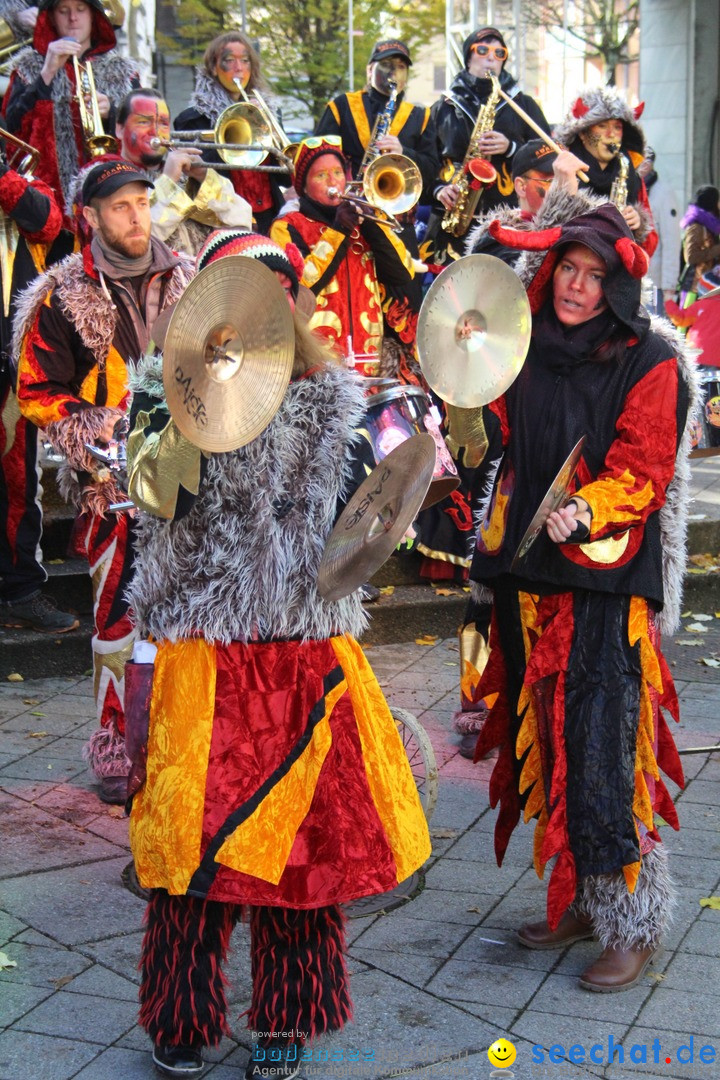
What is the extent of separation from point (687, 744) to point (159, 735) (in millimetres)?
2825

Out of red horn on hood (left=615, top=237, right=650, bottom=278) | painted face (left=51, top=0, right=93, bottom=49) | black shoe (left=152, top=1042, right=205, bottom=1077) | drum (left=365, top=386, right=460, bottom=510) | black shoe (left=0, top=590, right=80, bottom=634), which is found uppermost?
painted face (left=51, top=0, right=93, bottom=49)

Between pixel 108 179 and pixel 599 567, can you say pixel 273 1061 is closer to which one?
pixel 599 567

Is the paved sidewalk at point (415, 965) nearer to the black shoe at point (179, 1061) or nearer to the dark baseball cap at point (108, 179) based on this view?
the black shoe at point (179, 1061)

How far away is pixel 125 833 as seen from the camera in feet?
15.0

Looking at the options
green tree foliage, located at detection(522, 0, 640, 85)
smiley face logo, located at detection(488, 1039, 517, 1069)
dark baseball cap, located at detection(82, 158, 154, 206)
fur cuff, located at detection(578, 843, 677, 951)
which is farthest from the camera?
green tree foliage, located at detection(522, 0, 640, 85)

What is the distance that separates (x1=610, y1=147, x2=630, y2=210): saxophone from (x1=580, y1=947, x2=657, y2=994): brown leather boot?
3.94 meters

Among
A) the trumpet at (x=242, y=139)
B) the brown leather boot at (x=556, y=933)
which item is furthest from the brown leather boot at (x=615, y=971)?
the trumpet at (x=242, y=139)

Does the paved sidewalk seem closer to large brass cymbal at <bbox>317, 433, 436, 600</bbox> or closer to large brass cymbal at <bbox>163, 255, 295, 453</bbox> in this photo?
large brass cymbal at <bbox>317, 433, 436, 600</bbox>

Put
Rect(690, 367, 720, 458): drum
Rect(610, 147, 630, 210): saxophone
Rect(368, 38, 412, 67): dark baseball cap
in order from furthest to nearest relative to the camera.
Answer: Rect(368, 38, 412, 67): dark baseball cap
Rect(610, 147, 630, 210): saxophone
Rect(690, 367, 720, 458): drum

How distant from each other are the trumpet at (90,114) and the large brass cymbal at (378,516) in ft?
13.6

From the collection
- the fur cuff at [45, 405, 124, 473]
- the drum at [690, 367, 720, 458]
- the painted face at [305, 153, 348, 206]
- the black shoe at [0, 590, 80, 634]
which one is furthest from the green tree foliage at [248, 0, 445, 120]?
the fur cuff at [45, 405, 124, 473]

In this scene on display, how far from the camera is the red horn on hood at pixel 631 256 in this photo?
3.53 metres

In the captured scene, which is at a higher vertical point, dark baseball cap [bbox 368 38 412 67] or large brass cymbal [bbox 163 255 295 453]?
dark baseball cap [bbox 368 38 412 67]

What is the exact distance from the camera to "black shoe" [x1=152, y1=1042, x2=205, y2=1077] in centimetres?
318
